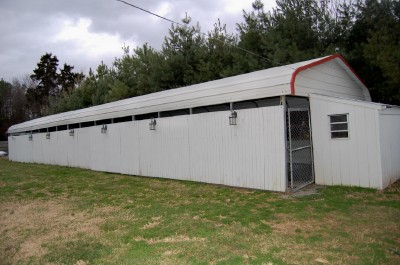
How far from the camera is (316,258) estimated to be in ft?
11.9

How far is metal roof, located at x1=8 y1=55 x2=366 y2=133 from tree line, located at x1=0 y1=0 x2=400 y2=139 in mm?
1283

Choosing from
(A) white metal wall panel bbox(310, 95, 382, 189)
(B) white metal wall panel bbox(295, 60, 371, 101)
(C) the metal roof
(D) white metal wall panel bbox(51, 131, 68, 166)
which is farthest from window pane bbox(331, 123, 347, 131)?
(D) white metal wall panel bbox(51, 131, 68, 166)

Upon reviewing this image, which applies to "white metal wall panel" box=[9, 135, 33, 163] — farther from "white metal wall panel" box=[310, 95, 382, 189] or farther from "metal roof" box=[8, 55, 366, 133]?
"white metal wall panel" box=[310, 95, 382, 189]

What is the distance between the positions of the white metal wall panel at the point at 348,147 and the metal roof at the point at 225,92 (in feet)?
3.48

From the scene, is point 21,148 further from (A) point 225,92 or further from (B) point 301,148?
(B) point 301,148

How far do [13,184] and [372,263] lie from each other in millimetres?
10790

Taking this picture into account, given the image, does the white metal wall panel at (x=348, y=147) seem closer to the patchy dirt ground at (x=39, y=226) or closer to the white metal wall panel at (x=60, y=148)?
the patchy dirt ground at (x=39, y=226)

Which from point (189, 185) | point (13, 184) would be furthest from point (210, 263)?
point (13, 184)

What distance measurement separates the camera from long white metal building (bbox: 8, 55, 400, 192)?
23.2ft

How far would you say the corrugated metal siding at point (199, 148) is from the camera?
732 cm

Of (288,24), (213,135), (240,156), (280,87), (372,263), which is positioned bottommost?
(372,263)

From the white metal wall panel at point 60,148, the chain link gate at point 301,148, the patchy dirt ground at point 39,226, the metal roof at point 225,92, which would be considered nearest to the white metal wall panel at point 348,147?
the chain link gate at point 301,148

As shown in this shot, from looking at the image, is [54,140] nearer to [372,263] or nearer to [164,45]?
[164,45]

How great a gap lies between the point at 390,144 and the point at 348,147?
1.08 meters
